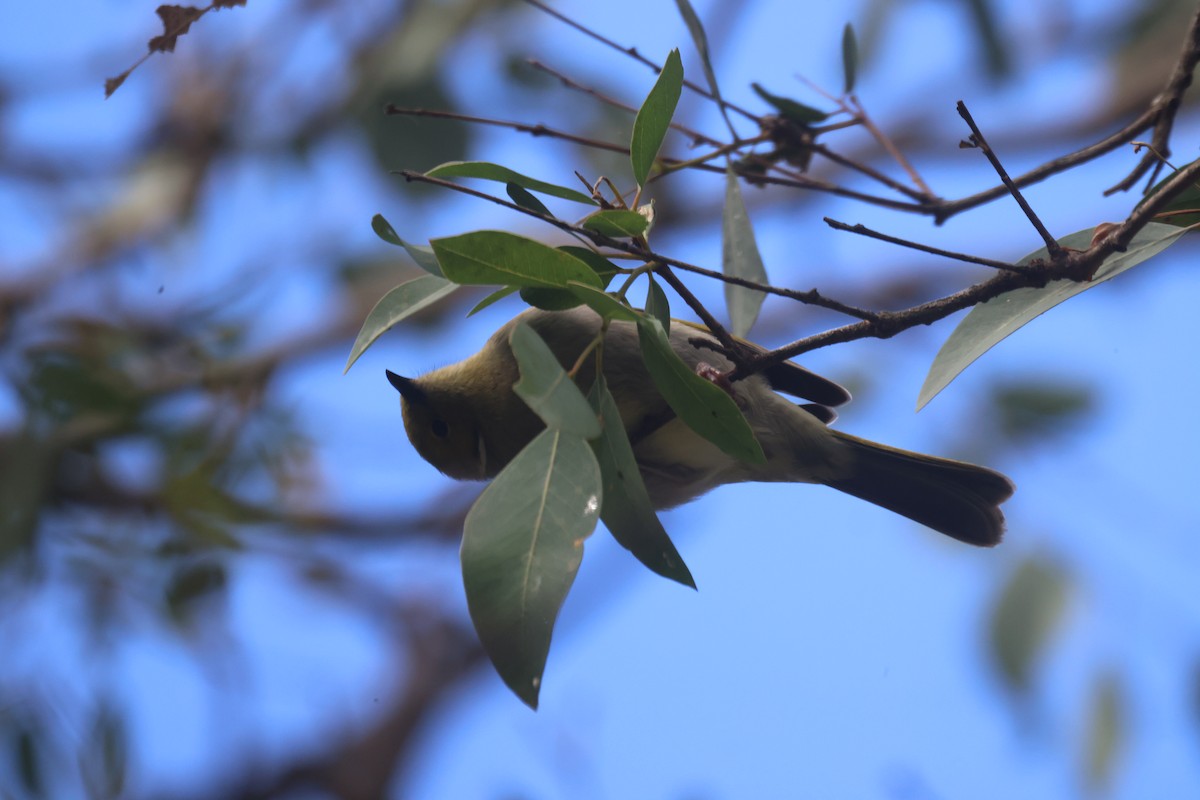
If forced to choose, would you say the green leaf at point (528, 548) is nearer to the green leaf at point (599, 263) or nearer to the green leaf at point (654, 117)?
the green leaf at point (599, 263)

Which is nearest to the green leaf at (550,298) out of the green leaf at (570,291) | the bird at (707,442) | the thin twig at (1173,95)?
the green leaf at (570,291)

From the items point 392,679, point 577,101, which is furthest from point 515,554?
point 392,679

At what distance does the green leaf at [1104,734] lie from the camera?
199 inches

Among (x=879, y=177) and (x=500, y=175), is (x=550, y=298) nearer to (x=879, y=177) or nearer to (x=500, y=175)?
(x=500, y=175)

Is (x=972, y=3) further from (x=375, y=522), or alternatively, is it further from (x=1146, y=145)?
(x=375, y=522)

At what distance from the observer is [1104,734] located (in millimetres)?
5277

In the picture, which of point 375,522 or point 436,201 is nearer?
point 436,201

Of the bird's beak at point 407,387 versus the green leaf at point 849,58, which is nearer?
the green leaf at point 849,58

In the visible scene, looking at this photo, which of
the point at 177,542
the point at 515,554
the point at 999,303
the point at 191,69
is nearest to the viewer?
the point at 515,554

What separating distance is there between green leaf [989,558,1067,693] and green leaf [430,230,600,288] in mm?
3792

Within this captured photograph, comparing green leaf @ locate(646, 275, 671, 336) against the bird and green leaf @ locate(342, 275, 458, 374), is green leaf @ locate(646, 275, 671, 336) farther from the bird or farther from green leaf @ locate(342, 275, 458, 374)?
the bird

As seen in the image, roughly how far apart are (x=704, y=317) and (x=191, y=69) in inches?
283

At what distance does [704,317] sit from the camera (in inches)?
75.3

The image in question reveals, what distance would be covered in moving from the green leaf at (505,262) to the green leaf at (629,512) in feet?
0.93
